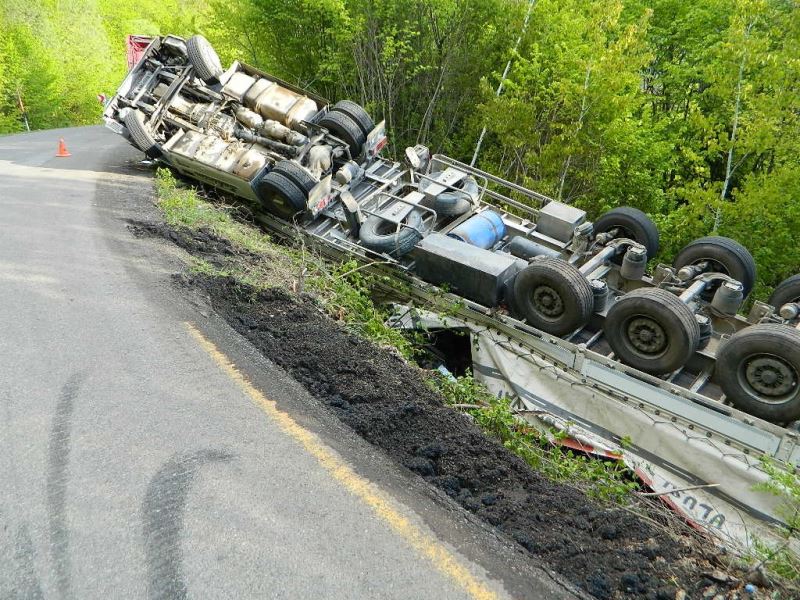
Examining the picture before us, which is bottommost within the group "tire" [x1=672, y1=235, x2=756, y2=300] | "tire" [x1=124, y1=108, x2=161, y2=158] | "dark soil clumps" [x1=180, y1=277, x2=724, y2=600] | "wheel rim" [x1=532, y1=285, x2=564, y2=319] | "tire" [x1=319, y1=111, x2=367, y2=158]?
"dark soil clumps" [x1=180, y1=277, x2=724, y2=600]

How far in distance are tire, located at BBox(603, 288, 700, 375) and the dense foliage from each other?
5030 mm

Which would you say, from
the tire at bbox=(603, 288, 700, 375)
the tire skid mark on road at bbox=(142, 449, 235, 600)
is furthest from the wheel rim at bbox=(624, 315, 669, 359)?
the tire skid mark on road at bbox=(142, 449, 235, 600)

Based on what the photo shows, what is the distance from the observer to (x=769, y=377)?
4.88 m

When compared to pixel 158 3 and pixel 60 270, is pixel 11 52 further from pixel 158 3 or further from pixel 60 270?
pixel 60 270

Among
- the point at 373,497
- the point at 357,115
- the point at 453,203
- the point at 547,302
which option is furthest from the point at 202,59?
the point at 373,497

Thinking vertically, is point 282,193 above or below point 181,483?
above

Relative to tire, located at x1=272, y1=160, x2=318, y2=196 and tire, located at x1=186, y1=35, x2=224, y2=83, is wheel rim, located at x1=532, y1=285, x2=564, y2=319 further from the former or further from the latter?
tire, located at x1=186, y1=35, x2=224, y2=83

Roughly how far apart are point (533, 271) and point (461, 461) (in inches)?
104

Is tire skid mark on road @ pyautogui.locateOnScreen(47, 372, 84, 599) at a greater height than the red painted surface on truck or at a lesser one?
lesser

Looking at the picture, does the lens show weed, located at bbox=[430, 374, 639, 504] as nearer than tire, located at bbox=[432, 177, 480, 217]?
Yes

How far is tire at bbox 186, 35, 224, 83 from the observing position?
9.54 m

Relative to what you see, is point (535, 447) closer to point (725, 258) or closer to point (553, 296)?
point (553, 296)

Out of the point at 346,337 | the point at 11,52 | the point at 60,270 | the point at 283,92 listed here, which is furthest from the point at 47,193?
the point at 11,52

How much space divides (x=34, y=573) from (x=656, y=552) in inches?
125
